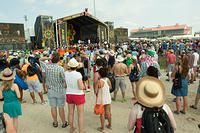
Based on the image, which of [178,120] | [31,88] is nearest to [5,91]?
[31,88]

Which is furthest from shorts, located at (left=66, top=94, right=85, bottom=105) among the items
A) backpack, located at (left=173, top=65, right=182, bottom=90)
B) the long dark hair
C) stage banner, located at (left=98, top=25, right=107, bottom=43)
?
stage banner, located at (left=98, top=25, right=107, bottom=43)

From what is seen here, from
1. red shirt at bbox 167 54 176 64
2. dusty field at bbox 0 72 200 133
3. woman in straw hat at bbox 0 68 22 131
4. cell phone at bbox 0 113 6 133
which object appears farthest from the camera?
red shirt at bbox 167 54 176 64

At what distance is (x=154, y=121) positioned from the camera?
4.69ft

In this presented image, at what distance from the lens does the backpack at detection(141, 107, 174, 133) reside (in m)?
1.42

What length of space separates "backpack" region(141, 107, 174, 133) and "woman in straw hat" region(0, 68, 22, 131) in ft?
7.76

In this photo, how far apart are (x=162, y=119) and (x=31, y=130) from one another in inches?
122

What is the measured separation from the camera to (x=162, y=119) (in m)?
1.48

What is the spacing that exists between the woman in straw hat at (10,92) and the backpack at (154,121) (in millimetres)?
2364

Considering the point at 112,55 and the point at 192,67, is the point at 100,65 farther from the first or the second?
the point at 192,67

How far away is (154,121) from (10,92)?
2.57 m

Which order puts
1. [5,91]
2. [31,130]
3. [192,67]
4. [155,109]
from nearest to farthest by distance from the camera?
[155,109]
[5,91]
[31,130]
[192,67]

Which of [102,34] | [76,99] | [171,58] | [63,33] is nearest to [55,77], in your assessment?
[76,99]

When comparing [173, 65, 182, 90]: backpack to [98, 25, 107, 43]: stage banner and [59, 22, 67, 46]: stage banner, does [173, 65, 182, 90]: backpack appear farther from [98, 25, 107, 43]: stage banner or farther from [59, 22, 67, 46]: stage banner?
[98, 25, 107, 43]: stage banner

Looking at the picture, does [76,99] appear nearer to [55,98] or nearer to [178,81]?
[55,98]
